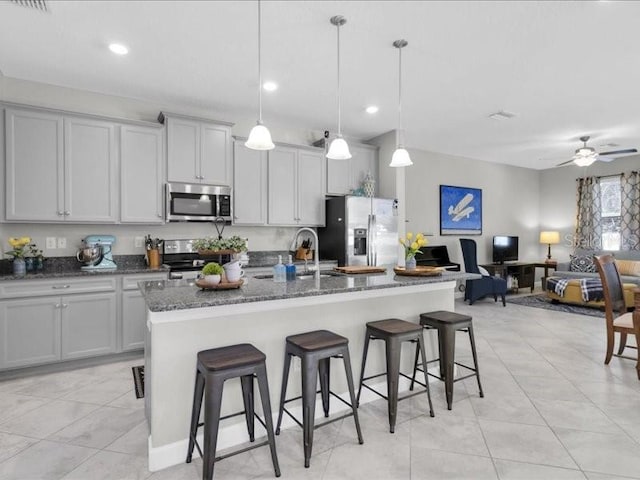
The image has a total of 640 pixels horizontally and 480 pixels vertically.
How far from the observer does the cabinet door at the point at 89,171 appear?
3.43 meters

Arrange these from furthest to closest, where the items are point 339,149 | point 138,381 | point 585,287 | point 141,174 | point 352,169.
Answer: point 585,287, point 352,169, point 141,174, point 138,381, point 339,149

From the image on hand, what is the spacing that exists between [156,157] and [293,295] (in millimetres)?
2684

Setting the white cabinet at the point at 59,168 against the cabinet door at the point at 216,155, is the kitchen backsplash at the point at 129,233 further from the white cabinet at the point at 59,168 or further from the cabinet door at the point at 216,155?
the cabinet door at the point at 216,155

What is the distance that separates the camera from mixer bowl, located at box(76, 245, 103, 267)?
3539 mm

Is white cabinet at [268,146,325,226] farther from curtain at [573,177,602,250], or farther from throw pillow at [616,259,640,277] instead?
curtain at [573,177,602,250]

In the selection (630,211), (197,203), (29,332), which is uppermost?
(630,211)

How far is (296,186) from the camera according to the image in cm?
462

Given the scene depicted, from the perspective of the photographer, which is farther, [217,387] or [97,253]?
[97,253]

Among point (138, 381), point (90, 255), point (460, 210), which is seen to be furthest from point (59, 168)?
point (460, 210)

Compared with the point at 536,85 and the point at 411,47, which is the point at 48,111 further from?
the point at 536,85

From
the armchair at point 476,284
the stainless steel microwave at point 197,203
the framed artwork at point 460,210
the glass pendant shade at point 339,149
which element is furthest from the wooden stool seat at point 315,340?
the framed artwork at point 460,210

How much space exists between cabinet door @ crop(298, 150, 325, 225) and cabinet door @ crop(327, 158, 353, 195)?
111mm

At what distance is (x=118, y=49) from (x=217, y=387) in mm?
2798

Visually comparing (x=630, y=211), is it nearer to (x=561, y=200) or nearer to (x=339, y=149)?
(x=561, y=200)
